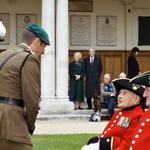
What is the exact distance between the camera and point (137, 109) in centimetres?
616

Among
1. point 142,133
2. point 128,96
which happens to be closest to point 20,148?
point 128,96

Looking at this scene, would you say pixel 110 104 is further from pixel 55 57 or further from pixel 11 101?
pixel 11 101

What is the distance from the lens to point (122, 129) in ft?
→ 20.3

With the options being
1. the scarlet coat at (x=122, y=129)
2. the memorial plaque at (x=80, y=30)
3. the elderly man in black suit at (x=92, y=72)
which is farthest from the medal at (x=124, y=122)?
the memorial plaque at (x=80, y=30)

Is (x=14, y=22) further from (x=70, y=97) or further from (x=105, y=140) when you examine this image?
(x=105, y=140)

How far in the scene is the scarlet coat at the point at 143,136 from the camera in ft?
16.4

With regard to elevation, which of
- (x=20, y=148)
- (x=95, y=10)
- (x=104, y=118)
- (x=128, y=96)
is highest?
(x=95, y=10)

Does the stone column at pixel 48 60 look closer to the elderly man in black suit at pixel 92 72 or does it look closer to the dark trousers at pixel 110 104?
the elderly man in black suit at pixel 92 72

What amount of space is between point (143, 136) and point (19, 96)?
1.57m

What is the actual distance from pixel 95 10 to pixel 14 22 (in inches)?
110

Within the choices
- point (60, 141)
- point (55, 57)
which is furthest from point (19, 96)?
point (55, 57)

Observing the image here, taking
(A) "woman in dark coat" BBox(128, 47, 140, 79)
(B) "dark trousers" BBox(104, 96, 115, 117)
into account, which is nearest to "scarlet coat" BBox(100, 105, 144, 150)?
(B) "dark trousers" BBox(104, 96, 115, 117)

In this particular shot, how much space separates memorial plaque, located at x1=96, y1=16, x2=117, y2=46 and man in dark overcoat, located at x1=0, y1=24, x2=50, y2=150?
16.5 metres

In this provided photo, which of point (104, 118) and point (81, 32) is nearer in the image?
point (104, 118)
